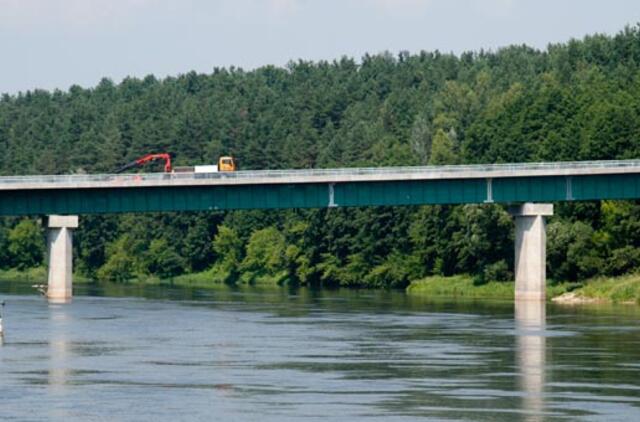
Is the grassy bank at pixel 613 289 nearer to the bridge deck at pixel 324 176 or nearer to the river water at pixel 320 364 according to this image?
the bridge deck at pixel 324 176

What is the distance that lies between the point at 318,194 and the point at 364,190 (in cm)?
383

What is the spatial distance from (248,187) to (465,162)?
1692 inches

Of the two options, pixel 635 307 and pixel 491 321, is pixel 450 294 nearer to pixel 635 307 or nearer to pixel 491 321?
pixel 635 307

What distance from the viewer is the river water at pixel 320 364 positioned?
228 ft

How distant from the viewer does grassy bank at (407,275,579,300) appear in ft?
560

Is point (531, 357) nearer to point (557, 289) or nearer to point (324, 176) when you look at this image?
point (324, 176)

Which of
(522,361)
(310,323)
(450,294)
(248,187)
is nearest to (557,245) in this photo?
(450,294)

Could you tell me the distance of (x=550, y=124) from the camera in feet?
629

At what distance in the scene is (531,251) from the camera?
162 m

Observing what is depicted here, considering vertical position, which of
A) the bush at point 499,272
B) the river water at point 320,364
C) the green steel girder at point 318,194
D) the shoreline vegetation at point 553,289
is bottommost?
the river water at point 320,364

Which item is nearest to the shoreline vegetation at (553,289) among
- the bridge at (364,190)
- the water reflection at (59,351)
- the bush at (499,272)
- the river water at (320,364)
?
the bush at (499,272)

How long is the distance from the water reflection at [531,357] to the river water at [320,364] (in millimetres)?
79

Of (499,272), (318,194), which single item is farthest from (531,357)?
(499,272)

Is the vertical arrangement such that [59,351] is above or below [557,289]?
below
